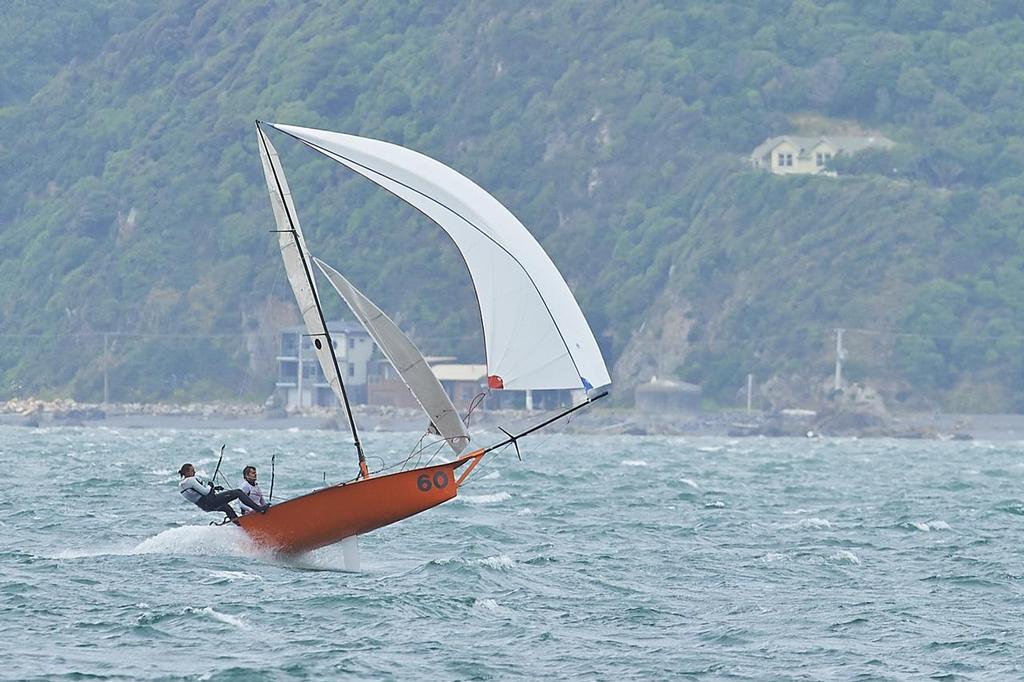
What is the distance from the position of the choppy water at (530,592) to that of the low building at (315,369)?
3526 inches

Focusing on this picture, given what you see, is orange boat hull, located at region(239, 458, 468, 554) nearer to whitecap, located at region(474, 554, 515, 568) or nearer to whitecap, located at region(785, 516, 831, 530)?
whitecap, located at region(474, 554, 515, 568)

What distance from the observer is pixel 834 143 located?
14725 centimetres

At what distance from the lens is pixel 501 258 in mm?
25484

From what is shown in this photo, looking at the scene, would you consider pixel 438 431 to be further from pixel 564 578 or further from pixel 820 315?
pixel 820 315

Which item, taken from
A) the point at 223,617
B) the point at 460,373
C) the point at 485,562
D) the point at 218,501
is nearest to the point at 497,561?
the point at 485,562

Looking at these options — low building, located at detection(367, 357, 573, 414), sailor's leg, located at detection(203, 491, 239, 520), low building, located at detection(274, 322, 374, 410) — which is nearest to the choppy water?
sailor's leg, located at detection(203, 491, 239, 520)

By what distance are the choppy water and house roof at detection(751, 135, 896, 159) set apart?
343 ft

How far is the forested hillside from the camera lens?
130 metres

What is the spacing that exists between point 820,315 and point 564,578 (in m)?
105

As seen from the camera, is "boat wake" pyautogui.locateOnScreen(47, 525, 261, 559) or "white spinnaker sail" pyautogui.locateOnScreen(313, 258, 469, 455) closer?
"white spinnaker sail" pyautogui.locateOnScreen(313, 258, 469, 455)

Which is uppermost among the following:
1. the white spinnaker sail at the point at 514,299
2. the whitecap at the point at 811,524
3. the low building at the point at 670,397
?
the white spinnaker sail at the point at 514,299

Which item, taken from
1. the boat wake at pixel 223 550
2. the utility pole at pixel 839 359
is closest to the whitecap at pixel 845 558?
the boat wake at pixel 223 550

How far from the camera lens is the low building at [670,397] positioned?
12494 centimetres

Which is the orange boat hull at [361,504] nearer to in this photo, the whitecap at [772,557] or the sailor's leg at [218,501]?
the sailor's leg at [218,501]
